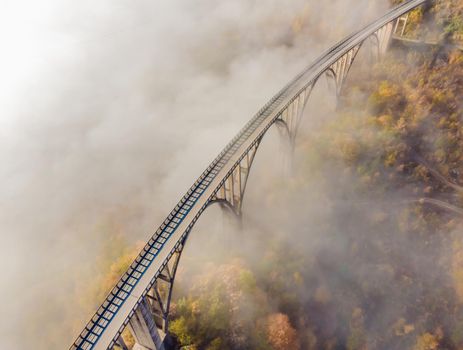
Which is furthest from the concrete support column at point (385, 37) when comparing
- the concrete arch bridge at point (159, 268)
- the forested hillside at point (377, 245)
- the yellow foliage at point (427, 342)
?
the yellow foliage at point (427, 342)

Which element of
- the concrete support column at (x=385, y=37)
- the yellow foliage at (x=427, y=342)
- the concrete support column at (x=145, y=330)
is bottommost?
the concrete support column at (x=145, y=330)

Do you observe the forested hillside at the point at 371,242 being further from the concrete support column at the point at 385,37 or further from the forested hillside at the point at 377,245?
the concrete support column at the point at 385,37

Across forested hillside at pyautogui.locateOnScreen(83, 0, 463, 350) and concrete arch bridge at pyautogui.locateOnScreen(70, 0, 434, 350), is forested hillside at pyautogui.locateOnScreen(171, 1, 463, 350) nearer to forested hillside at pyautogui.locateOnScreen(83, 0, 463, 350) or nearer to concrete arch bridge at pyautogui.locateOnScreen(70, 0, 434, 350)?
forested hillside at pyautogui.locateOnScreen(83, 0, 463, 350)

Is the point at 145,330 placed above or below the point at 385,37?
below

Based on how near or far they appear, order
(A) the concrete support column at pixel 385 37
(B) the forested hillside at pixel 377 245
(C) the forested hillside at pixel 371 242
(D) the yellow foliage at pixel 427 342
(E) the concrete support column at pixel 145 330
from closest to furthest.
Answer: (E) the concrete support column at pixel 145 330, (B) the forested hillside at pixel 377 245, (C) the forested hillside at pixel 371 242, (D) the yellow foliage at pixel 427 342, (A) the concrete support column at pixel 385 37

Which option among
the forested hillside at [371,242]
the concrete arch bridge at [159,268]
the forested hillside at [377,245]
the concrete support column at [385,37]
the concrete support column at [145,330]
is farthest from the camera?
the concrete support column at [385,37]

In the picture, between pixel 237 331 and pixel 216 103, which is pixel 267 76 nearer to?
pixel 216 103

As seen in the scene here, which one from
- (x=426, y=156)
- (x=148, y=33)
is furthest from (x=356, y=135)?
(x=148, y=33)

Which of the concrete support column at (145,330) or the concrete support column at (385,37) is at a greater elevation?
the concrete support column at (385,37)

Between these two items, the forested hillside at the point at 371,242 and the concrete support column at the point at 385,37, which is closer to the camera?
the forested hillside at the point at 371,242

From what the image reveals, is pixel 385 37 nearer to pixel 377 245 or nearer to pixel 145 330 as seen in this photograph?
pixel 377 245

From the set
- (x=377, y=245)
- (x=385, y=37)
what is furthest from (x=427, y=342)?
(x=385, y=37)
